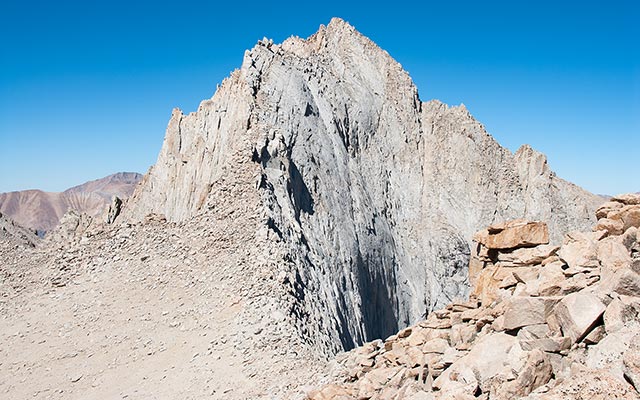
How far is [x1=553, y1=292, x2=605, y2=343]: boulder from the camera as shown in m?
11.7

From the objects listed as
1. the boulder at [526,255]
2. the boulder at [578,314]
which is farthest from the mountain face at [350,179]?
the boulder at [578,314]

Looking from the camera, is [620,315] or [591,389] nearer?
[591,389]

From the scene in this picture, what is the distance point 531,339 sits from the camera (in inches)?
484

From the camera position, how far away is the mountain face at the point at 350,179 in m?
29.8

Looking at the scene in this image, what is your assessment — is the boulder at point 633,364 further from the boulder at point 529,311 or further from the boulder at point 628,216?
the boulder at point 628,216

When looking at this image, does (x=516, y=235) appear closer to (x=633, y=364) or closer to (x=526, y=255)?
(x=526, y=255)

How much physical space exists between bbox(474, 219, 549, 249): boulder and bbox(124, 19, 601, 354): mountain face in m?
8.18

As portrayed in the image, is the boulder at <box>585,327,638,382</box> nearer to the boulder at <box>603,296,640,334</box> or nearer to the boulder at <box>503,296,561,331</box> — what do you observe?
the boulder at <box>603,296,640,334</box>

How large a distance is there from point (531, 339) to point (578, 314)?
42.1 inches

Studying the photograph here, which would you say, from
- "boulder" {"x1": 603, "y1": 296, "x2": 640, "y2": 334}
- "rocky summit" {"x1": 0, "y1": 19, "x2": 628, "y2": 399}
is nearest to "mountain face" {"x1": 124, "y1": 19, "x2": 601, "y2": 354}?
"rocky summit" {"x1": 0, "y1": 19, "x2": 628, "y2": 399}

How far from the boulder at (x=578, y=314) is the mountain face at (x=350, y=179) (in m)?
12.5

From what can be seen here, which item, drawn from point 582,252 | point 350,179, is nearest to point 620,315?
point 582,252

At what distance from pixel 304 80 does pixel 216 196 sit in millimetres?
13086

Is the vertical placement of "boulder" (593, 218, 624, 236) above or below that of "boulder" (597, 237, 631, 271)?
above
